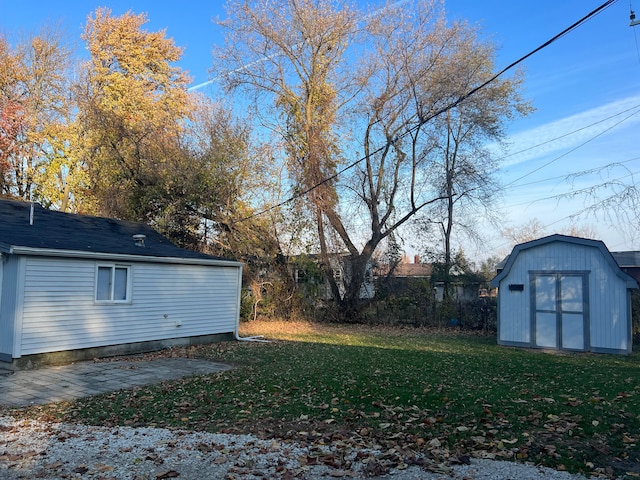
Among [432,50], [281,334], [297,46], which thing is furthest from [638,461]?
[297,46]

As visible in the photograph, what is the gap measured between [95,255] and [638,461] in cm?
1038

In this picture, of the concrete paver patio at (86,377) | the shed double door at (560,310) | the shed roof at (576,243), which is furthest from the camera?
the shed double door at (560,310)

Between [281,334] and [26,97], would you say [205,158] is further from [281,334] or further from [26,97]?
[26,97]

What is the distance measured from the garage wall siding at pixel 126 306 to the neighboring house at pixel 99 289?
0.02 m

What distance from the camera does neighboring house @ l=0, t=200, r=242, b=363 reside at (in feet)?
32.2

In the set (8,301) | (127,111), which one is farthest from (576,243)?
(127,111)

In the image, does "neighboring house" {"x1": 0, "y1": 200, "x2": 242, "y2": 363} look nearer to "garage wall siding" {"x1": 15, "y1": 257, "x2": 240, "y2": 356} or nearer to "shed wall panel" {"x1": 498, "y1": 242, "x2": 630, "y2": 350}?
"garage wall siding" {"x1": 15, "y1": 257, "x2": 240, "y2": 356}

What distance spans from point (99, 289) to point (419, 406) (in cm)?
813

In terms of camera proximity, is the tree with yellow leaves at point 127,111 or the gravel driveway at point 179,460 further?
the tree with yellow leaves at point 127,111

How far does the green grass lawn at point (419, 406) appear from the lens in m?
4.78

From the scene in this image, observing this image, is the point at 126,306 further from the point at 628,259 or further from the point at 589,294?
the point at 628,259

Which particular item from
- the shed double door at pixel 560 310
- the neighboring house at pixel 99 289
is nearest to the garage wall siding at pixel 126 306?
the neighboring house at pixel 99 289

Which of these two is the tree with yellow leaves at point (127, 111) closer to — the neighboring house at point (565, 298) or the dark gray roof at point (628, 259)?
the neighboring house at point (565, 298)

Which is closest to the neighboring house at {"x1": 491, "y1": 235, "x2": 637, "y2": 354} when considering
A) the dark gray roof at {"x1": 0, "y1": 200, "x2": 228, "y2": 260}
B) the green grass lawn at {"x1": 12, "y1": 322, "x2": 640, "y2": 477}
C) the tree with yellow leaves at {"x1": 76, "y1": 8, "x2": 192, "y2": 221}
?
the green grass lawn at {"x1": 12, "y1": 322, "x2": 640, "y2": 477}
